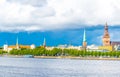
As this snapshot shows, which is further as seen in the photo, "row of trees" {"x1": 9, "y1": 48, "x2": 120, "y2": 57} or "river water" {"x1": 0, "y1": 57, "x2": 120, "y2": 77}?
"row of trees" {"x1": 9, "y1": 48, "x2": 120, "y2": 57}

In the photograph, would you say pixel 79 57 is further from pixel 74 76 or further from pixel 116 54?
pixel 74 76

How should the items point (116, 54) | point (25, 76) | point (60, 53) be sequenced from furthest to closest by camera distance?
point (60, 53) < point (116, 54) < point (25, 76)

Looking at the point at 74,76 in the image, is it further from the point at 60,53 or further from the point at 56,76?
the point at 60,53

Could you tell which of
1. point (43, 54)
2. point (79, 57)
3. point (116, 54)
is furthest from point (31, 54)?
point (116, 54)

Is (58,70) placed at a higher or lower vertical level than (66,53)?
lower

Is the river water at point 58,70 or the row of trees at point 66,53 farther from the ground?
the row of trees at point 66,53

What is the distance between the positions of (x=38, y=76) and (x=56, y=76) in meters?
2.29

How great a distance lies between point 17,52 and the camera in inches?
7470

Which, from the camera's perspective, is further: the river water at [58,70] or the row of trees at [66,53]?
the row of trees at [66,53]

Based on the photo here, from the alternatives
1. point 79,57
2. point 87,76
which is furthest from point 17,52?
point 87,76

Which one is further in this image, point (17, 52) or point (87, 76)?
point (17, 52)

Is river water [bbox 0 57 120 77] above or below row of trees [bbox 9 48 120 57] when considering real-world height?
below

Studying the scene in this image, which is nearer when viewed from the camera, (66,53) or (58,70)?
(58,70)

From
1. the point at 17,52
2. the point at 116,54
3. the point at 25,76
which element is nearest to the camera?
the point at 25,76
